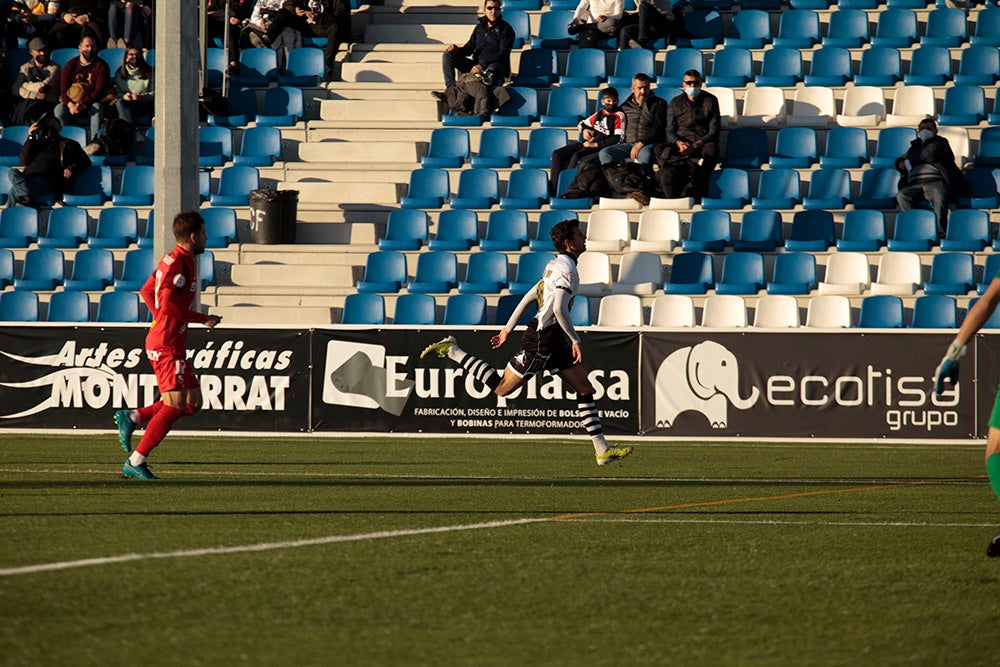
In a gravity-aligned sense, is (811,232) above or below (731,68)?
below

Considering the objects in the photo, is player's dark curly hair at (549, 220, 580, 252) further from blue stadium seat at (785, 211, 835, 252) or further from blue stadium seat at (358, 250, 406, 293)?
blue stadium seat at (785, 211, 835, 252)

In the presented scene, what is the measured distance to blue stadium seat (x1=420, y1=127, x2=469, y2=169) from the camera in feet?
73.9

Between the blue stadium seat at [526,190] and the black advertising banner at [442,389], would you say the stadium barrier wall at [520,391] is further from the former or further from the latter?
the blue stadium seat at [526,190]

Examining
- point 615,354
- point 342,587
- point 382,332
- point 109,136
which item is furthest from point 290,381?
point 342,587

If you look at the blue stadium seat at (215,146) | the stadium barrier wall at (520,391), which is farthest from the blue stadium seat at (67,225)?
the stadium barrier wall at (520,391)

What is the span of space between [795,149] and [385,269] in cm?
661

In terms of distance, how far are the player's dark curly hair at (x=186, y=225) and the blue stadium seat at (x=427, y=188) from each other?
37.8 feet

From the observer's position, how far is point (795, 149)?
2177cm

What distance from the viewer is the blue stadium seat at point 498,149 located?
2223cm

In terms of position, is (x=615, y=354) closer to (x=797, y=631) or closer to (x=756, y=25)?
(x=756, y=25)

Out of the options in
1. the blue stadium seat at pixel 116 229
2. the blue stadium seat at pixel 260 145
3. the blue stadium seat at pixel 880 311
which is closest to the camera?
the blue stadium seat at pixel 880 311

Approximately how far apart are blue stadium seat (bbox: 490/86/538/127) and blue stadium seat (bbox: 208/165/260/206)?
397cm

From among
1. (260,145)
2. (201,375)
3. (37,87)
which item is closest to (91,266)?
(260,145)

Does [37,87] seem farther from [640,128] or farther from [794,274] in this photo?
[794,274]
